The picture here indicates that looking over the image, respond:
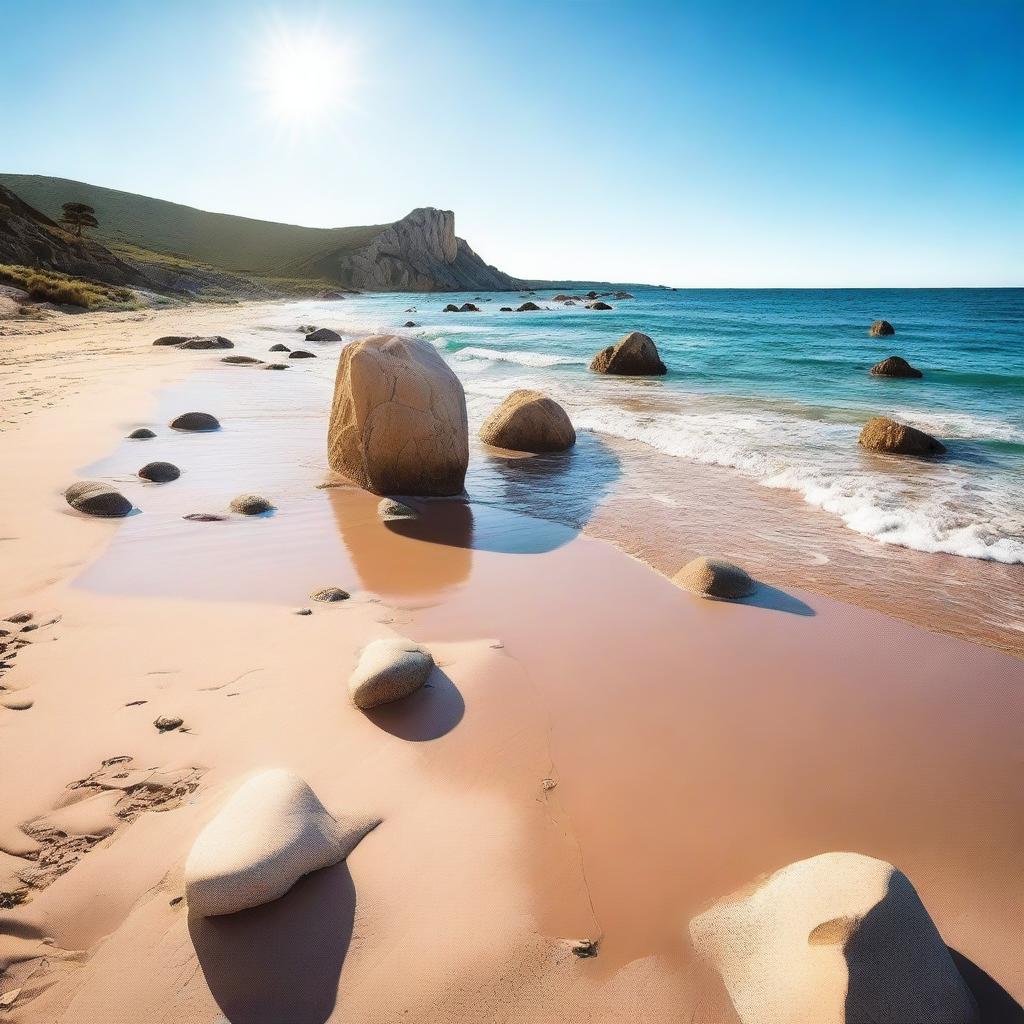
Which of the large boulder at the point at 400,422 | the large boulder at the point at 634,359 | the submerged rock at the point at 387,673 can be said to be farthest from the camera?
the large boulder at the point at 634,359

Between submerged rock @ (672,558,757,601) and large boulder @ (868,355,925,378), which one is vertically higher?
submerged rock @ (672,558,757,601)

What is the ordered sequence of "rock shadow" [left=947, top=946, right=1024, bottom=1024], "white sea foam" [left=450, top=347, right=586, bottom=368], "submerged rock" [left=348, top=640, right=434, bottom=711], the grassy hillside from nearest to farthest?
1. "rock shadow" [left=947, top=946, right=1024, bottom=1024]
2. "submerged rock" [left=348, top=640, right=434, bottom=711]
3. "white sea foam" [left=450, top=347, right=586, bottom=368]
4. the grassy hillside

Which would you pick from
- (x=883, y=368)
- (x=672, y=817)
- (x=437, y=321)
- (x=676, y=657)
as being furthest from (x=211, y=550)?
(x=437, y=321)

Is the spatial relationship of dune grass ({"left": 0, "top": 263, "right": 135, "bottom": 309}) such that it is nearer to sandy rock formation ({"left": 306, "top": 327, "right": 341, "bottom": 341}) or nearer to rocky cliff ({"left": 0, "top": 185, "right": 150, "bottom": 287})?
rocky cliff ({"left": 0, "top": 185, "right": 150, "bottom": 287})

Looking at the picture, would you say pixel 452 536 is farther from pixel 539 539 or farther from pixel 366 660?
pixel 366 660

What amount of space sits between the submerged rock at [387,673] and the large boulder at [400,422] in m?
3.16

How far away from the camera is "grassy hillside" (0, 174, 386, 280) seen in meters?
88.9

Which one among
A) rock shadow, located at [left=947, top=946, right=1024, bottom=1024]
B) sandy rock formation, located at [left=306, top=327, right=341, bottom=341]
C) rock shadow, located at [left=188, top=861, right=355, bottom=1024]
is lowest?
sandy rock formation, located at [left=306, top=327, right=341, bottom=341]

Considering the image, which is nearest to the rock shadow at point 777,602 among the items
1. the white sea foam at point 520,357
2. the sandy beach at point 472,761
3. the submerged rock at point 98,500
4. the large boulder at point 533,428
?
the sandy beach at point 472,761

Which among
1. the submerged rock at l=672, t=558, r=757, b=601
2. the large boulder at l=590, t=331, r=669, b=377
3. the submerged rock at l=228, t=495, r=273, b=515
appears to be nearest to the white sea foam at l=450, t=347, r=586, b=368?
the large boulder at l=590, t=331, r=669, b=377

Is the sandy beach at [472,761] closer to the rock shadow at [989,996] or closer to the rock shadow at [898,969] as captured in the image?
the rock shadow at [989,996]

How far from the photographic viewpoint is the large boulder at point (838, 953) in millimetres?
1528

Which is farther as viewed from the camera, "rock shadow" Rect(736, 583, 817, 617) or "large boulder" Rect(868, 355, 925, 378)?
"large boulder" Rect(868, 355, 925, 378)

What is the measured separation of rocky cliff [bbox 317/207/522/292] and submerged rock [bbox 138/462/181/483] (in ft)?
318
